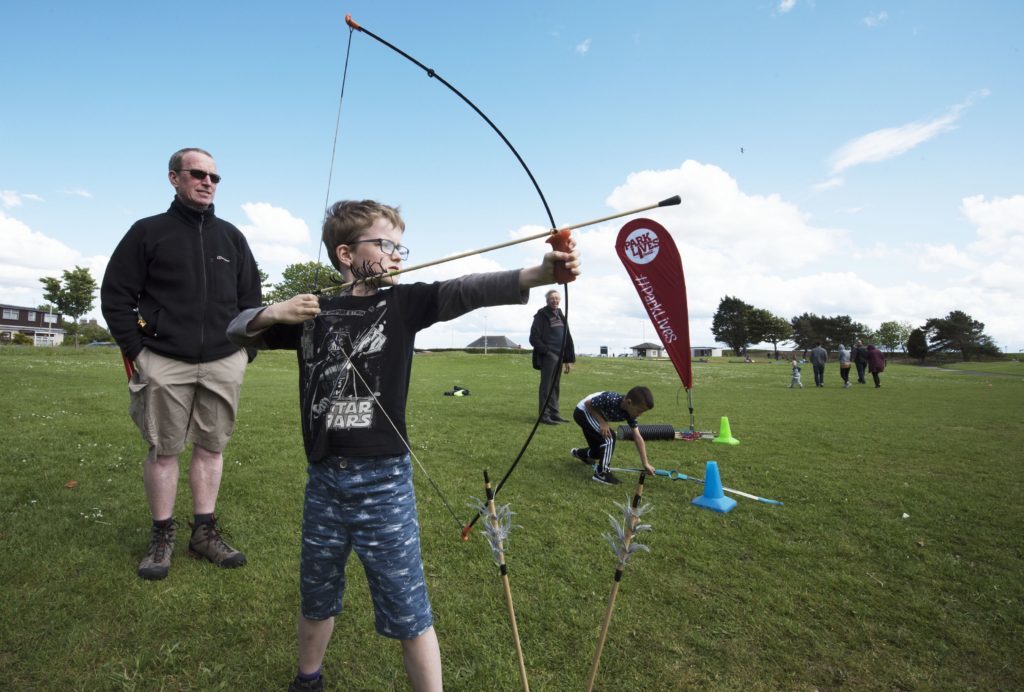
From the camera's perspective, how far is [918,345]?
2569 inches

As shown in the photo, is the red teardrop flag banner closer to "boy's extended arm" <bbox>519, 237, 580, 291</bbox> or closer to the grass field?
the grass field

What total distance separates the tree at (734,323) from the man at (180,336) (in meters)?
99.9

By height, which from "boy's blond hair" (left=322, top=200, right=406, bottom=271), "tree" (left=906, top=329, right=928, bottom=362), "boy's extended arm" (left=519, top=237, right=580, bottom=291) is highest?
"tree" (left=906, top=329, right=928, bottom=362)

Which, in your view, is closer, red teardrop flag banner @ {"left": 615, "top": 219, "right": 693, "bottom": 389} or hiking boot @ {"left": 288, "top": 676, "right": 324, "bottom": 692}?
hiking boot @ {"left": 288, "top": 676, "right": 324, "bottom": 692}

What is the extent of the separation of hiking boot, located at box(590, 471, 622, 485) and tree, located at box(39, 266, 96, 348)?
5393cm

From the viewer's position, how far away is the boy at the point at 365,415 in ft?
6.68

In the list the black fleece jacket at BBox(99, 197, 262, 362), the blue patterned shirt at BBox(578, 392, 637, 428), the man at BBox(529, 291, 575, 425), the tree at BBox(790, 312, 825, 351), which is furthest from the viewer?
the tree at BBox(790, 312, 825, 351)

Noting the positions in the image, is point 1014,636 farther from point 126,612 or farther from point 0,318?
point 0,318

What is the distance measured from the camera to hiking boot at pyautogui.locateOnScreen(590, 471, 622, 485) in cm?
583

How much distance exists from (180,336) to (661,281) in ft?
22.8

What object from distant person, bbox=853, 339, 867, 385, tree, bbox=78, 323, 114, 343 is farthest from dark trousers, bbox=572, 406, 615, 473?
tree, bbox=78, 323, 114, 343

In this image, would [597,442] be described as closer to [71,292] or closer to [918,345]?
[71,292]

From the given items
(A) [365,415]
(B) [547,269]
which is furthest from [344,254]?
(B) [547,269]

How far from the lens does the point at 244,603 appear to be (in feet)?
9.93
